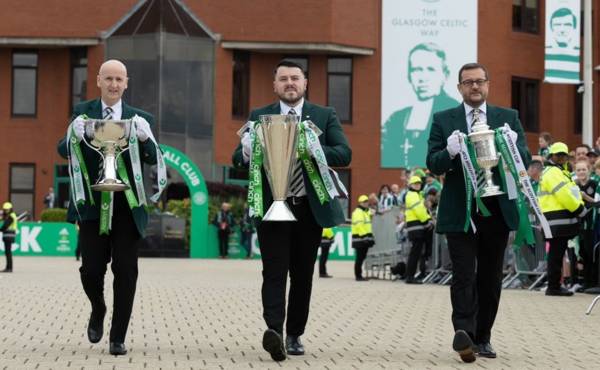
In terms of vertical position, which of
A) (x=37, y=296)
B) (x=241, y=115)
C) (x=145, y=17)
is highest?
(x=145, y=17)

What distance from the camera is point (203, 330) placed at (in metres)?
12.2

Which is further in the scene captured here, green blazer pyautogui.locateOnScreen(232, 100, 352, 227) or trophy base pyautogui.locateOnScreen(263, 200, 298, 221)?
green blazer pyautogui.locateOnScreen(232, 100, 352, 227)

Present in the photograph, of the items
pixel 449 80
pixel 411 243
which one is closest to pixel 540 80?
pixel 449 80

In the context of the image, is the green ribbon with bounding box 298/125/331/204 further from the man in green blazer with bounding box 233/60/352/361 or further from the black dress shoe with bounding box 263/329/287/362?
the black dress shoe with bounding box 263/329/287/362

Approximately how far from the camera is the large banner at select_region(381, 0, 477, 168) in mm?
48719

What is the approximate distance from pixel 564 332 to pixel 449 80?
3704cm

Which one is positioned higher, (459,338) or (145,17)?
(145,17)

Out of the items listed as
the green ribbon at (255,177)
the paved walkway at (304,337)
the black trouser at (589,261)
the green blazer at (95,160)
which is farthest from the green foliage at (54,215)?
the green ribbon at (255,177)

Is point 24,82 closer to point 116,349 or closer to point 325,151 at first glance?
point 116,349

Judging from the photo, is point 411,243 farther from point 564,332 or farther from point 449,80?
point 449,80

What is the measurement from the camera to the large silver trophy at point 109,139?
9.68 metres

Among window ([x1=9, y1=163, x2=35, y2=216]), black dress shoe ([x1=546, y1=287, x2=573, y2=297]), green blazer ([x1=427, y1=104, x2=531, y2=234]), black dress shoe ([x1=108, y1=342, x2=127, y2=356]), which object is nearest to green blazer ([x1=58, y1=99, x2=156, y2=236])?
black dress shoe ([x1=108, y1=342, x2=127, y2=356])

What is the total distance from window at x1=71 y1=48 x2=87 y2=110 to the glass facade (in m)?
3.07

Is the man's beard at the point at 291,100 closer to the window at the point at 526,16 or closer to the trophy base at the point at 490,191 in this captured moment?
the trophy base at the point at 490,191
